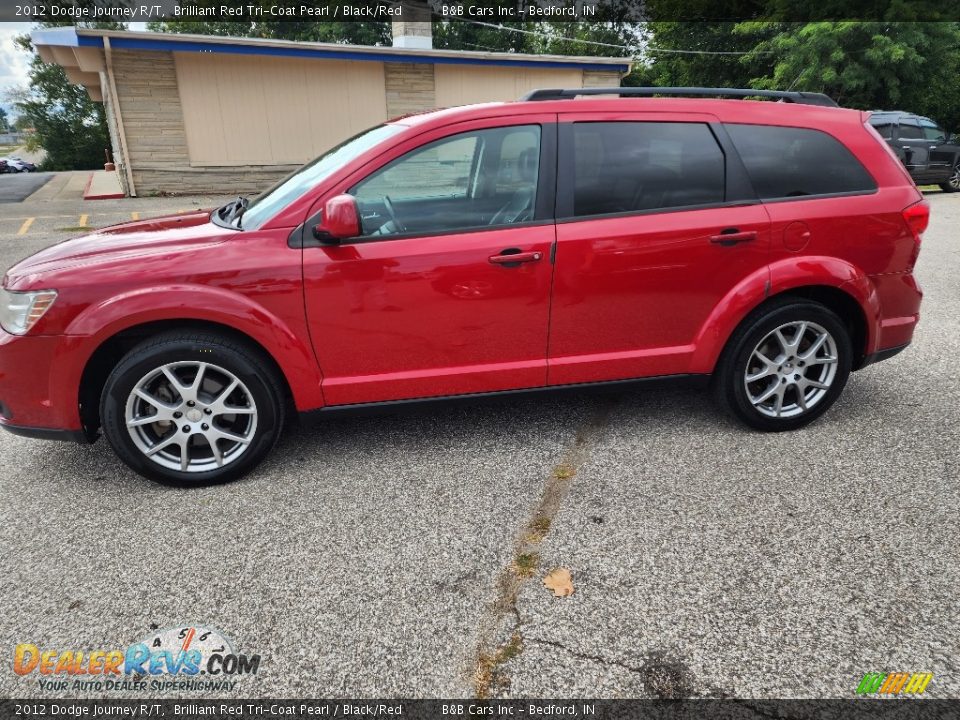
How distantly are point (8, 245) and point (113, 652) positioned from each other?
407 inches

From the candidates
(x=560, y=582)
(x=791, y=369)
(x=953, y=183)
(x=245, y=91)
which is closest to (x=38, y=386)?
→ (x=560, y=582)

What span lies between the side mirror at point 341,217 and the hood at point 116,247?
0.54 m

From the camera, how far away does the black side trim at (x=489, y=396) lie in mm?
3424

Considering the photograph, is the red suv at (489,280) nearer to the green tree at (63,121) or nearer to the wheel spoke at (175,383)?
the wheel spoke at (175,383)

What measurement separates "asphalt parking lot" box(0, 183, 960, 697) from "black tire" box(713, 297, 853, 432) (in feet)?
0.42

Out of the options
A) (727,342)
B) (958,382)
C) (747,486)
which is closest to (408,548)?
(747,486)

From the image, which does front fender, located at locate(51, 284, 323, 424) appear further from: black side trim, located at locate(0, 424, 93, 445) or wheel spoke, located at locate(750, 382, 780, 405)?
wheel spoke, located at locate(750, 382, 780, 405)

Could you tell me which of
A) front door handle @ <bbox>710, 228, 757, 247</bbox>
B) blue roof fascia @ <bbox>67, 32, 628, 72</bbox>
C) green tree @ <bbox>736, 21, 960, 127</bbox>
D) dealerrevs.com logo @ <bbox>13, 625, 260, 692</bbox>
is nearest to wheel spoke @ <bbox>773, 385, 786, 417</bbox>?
front door handle @ <bbox>710, 228, 757, 247</bbox>

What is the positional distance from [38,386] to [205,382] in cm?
71

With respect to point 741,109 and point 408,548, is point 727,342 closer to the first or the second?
point 741,109

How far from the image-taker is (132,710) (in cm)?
209

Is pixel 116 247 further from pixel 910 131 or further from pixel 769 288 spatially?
pixel 910 131

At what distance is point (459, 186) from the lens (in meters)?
3.49

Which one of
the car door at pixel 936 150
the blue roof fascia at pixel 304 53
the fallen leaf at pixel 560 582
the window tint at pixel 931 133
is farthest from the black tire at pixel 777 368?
the window tint at pixel 931 133
